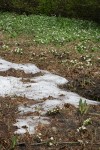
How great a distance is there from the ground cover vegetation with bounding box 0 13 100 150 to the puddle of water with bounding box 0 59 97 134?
0.23 m

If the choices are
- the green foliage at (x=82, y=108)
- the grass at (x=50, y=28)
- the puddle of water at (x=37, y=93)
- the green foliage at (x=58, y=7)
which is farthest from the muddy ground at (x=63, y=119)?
the green foliage at (x=58, y=7)

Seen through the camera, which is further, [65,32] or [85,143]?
[65,32]

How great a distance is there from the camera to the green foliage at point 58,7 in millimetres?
27784

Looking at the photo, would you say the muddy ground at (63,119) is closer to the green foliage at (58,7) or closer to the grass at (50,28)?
the grass at (50,28)

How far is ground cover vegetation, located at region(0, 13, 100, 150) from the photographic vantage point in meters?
8.30

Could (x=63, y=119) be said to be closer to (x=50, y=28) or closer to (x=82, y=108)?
(x=82, y=108)

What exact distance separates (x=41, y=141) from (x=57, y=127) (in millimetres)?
746

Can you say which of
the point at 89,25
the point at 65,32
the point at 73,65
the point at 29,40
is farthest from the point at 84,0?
the point at 73,65

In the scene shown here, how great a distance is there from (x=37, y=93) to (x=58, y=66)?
3.69m

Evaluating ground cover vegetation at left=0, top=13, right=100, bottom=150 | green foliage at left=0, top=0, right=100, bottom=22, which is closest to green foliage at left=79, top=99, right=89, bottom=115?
ground cover vegetation at left=0, top=13, right=100, bottom=150

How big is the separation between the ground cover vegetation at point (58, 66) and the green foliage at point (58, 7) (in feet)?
3.92

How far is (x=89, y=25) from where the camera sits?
26406 millimetres

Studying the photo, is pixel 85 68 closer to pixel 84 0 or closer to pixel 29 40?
pixel 29 40

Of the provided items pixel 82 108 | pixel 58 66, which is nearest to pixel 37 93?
pixel 82 108
